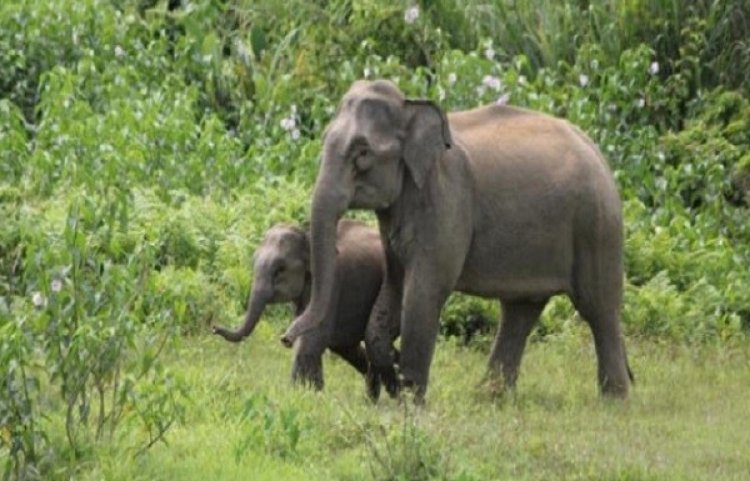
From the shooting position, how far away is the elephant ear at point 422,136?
11922 mm

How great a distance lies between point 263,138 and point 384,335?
5209mm

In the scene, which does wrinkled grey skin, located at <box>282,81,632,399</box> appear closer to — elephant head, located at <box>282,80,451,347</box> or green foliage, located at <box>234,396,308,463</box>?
elephant head, located at <box>282,80,451,347</box>

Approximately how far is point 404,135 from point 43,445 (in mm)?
2514

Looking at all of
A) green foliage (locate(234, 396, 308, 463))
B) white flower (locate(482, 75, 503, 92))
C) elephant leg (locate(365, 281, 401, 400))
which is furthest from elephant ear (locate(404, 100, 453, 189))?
white flower (locate(482, 75, 503, 92))

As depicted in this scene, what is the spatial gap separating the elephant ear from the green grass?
1.14 metres

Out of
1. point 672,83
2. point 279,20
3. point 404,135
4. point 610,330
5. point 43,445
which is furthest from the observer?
point 279,20

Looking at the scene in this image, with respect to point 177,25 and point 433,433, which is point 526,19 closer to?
point 177,25

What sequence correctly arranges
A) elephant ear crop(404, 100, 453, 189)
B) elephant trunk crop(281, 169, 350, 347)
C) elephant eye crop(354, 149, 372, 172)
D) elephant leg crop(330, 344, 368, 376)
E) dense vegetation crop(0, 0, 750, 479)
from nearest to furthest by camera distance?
1. dense vegetation crop(0, 0, 750, 479)
2. elephant trunk crop(281, 169, 350, 347)
3. elephant eye crop(354, 149, 372, 172)
4. elephant ear crop(404, 100, 453, 189)
5. elephant leg crop(330, 344, 368, 376)

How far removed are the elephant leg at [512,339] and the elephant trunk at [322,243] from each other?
152 cm

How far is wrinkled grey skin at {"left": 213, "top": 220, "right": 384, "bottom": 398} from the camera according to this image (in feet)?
39.8

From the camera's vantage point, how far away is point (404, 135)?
1194 cm

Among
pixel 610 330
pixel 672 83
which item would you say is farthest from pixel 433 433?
pixel 672 83

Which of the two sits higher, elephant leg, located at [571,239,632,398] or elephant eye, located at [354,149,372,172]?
elephant eye, located at [354,149,372,172]

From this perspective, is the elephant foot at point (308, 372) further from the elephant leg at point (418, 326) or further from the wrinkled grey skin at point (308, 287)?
the elephant leg at point (418, 326)
